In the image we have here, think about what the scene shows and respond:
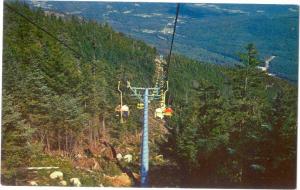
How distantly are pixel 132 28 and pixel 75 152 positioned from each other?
10.9 ft

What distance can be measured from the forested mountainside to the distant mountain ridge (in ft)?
0.98

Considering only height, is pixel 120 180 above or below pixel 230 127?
below

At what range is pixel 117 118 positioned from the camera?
39.0ft

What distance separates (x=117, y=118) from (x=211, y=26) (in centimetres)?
306

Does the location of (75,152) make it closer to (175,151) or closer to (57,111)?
(57,111)

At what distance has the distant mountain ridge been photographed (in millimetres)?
10250

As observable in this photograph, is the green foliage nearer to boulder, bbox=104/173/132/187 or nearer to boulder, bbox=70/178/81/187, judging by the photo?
boulder, bbox=104/173/132/187

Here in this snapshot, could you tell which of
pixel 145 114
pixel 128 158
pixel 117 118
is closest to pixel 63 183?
pixel 128 158

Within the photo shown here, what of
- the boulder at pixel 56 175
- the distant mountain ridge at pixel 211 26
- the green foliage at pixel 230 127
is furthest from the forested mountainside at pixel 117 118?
the distant mountain ridge at pixel 211 26

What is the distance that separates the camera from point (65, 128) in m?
12.2

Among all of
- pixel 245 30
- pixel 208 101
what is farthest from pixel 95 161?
pixel 245 30

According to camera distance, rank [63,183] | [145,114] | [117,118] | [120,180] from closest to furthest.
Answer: [63,183] < [120,180] < [145,114] < [117,118]

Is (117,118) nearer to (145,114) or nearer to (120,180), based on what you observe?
(145,114)

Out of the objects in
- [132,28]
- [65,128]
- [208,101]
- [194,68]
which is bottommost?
[65,128]
